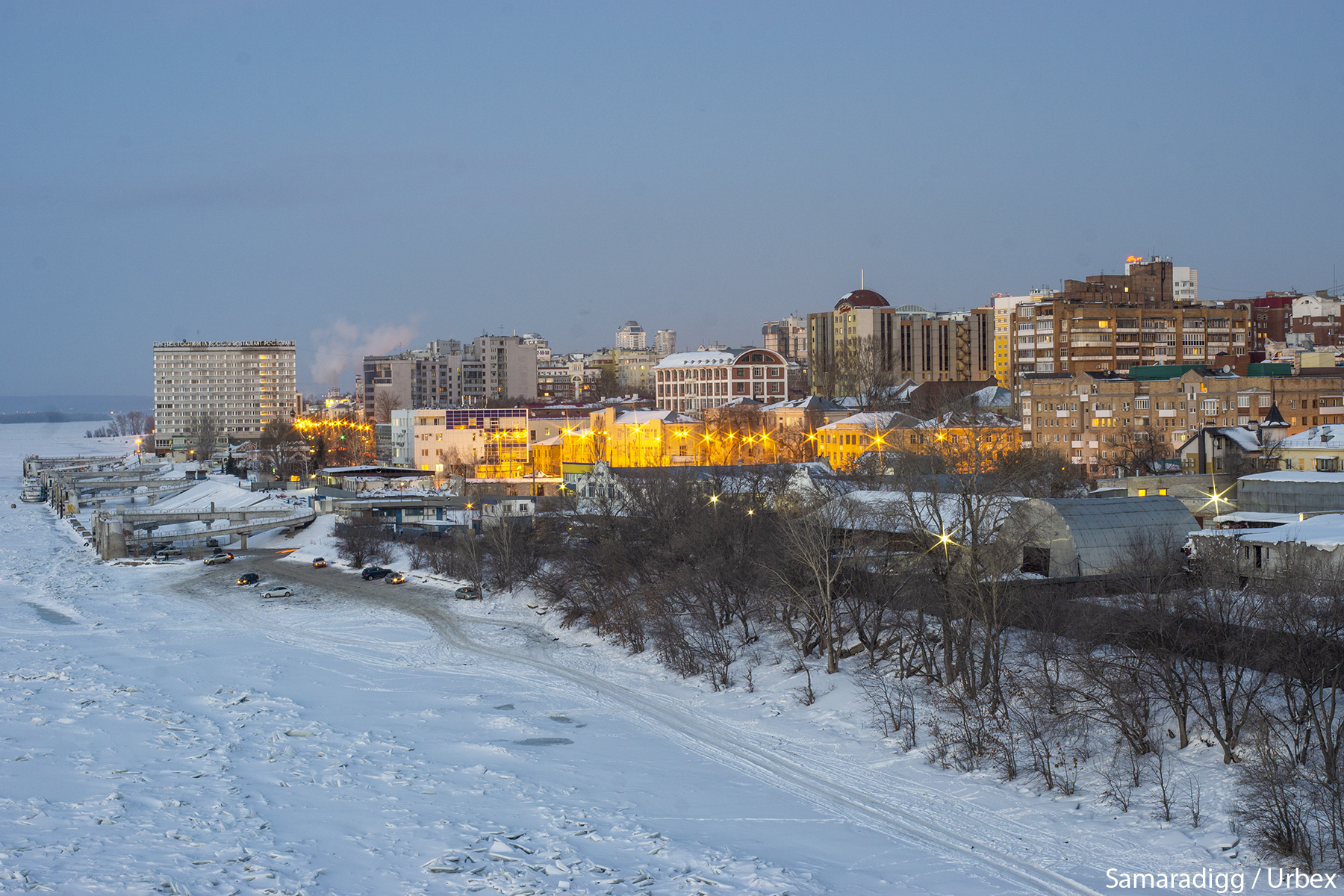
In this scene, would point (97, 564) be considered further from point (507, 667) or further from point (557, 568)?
point (507, 667)

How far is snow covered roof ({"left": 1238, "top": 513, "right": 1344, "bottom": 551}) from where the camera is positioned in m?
26.7

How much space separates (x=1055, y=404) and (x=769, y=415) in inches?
1060

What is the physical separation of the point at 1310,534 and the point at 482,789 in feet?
71.8

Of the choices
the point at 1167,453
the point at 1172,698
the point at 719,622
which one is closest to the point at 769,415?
the point at 1167,453

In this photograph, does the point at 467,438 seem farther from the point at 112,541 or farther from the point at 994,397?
the point at 994,397

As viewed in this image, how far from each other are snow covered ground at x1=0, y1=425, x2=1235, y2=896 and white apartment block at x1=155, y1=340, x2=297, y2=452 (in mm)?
171115

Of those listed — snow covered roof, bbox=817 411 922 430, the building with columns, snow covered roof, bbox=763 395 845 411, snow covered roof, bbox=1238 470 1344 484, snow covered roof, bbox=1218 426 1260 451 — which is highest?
the building with columns

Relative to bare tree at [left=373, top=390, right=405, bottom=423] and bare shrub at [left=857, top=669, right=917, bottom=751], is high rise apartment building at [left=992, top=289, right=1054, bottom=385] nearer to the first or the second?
bare tree at [left=373, top=390, right=405, bottom=423]

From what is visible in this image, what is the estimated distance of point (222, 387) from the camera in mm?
193250

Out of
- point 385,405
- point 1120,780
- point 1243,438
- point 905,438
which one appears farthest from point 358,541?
point 385,405

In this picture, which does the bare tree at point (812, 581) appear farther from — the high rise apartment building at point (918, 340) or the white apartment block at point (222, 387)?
the white apartment block at point (222, 387)

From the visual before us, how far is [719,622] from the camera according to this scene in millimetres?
32438

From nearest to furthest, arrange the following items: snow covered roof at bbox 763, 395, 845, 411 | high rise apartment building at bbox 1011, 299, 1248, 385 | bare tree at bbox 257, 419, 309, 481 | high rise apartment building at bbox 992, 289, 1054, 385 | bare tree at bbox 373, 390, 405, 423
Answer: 1. high rise apartment building at bbox 1011, 299, 1248, 385
2. snow covered roof at bbox 763, 395, 845, 411
3. bare tree at bbox 257, 419, 309, 481
4. high rise apartment building at bbox 992, 289, 1054, 385
5. bare tree at bbox 373, 390, 405, 423

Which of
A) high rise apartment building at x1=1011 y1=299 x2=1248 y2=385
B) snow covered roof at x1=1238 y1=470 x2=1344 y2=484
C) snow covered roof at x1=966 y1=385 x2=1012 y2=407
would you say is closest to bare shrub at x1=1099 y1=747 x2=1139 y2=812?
snow covered roof at x1=1238 y1=470 x2=1344 y2=484
